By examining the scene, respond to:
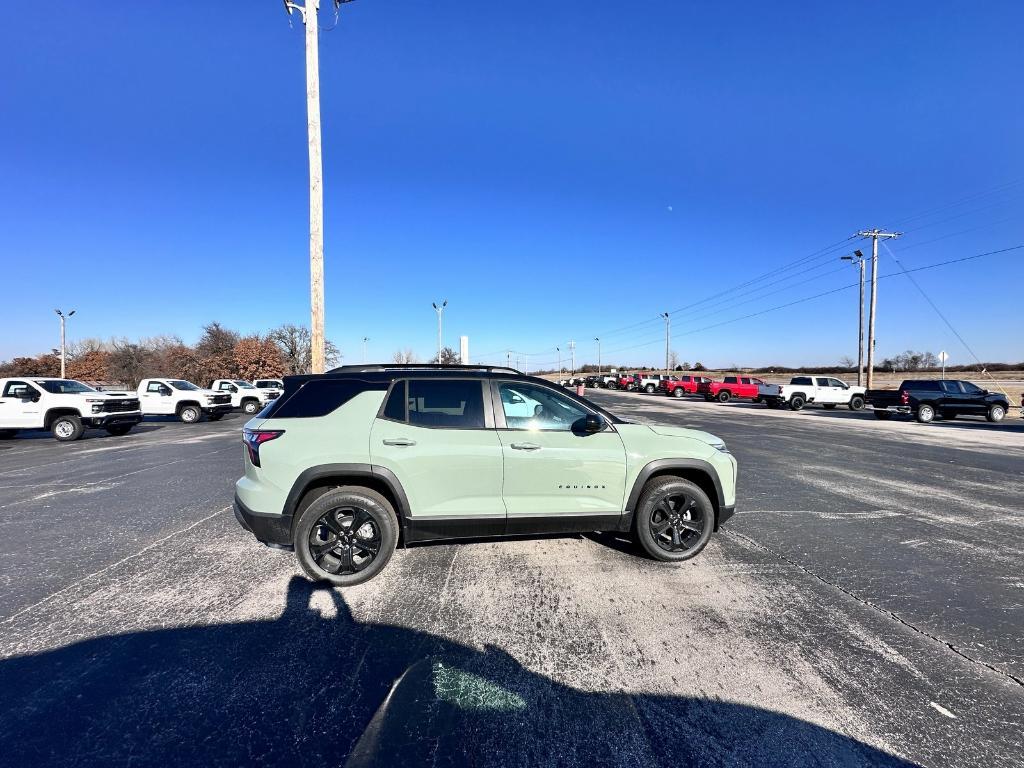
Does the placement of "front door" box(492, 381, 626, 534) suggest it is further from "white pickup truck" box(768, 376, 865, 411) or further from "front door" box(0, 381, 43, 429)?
"white pickup truck" box(768, 376, 865, 411)

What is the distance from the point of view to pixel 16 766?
1.88 m

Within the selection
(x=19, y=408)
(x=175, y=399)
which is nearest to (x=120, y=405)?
(x=19, y=408)

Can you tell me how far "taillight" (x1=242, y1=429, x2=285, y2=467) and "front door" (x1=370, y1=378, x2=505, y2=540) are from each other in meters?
0.78

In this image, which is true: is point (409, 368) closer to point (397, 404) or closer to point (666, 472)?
point (397, 404)

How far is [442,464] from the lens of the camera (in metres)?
3.65

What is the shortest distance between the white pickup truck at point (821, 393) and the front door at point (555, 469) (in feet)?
87.3

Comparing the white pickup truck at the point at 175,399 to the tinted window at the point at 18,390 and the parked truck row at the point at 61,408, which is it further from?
the tinted window at the point at 18,390

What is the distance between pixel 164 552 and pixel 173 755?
115 inches

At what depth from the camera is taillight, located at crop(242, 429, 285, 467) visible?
354cm

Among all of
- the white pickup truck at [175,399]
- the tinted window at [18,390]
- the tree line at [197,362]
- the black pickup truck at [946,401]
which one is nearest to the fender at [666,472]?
the tinted window at [18,390]

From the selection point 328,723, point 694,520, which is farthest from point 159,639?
point 694,520

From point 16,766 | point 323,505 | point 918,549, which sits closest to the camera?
point 16,766

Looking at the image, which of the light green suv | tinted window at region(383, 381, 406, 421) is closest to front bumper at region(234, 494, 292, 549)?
the light green suv

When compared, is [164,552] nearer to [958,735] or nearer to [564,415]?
[564,415]
